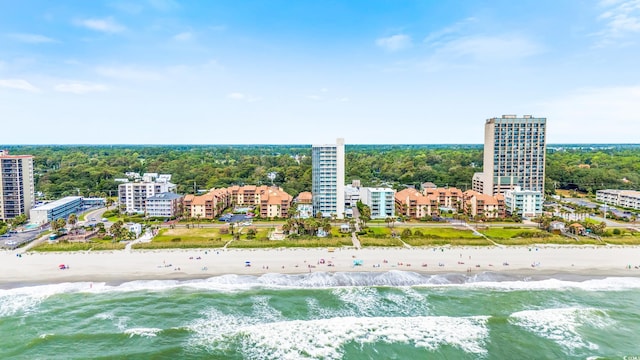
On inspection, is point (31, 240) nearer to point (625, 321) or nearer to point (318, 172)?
point (318, 172)

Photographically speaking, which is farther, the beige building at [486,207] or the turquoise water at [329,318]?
the beige building at [486,207]

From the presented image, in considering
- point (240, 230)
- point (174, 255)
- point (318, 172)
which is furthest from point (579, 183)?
point (174, 255)

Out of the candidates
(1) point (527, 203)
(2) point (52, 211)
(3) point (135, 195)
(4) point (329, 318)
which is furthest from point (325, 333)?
(3) point (135, 195)

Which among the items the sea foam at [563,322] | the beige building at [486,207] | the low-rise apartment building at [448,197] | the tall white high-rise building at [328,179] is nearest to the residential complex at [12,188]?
the tall white high-rise building at [328,179]

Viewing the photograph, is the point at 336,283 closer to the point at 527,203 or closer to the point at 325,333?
the point at 325,333

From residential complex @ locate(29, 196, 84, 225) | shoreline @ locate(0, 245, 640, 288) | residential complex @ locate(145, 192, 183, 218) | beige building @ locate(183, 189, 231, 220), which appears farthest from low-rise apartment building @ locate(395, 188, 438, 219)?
residential complex @ locate(29, 196, 84, 225)

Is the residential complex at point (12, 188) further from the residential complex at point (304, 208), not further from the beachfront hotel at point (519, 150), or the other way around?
the beachfront hotel at point (519, 150)
